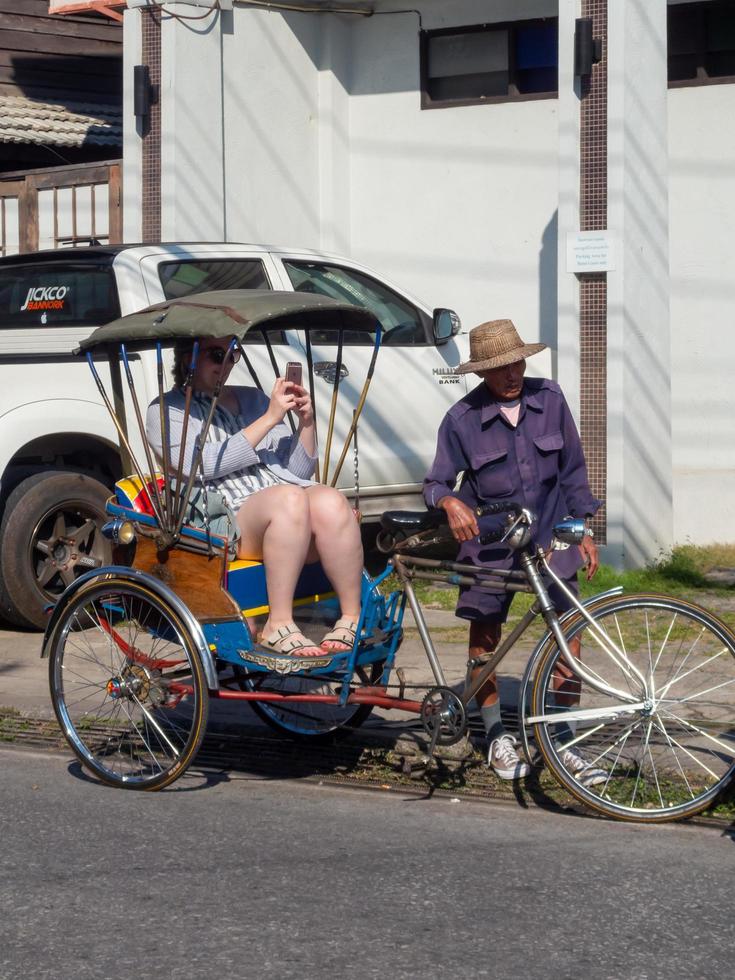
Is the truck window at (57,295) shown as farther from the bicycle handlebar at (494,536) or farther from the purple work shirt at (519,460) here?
the bicycle handlebar at (494,536)

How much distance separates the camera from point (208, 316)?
5.92 m

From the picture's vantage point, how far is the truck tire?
8.96 meters

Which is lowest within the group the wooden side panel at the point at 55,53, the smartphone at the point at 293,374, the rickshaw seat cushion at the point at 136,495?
the rickshaw seat cushion at the point at 136,495

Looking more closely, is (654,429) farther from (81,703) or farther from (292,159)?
(81,703)

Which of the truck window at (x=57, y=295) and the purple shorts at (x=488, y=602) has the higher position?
the truck window at (x=57, y=295)

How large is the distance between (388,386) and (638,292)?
6.71 feet

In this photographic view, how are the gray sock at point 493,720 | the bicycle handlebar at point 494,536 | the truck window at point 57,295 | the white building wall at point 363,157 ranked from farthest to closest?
the white building wall at point 363,157, the truck window at point 57,295, the gray sock at point 493,720, the bicycle handlebar at point 494,536

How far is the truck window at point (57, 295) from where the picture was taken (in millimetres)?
9117

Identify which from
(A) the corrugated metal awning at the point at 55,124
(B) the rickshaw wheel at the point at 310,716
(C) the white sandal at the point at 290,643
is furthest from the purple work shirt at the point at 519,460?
(A) the corrugated metal awning at the point at 55,124

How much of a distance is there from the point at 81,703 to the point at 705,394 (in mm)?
6730

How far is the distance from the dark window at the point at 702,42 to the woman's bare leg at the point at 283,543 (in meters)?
7.49

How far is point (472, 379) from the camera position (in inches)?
425

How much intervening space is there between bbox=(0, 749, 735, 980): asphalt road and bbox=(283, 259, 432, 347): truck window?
4459 millimetres

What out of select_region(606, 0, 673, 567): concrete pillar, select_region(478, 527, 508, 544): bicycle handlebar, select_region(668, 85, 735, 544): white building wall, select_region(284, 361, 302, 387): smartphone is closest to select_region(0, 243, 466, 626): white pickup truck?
select_region(606, 0, 673, 567): concrete pillar
